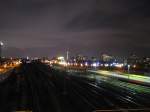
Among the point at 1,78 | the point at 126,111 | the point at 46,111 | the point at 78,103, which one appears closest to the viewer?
the point at 126,111

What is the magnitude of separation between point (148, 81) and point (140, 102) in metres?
29.0

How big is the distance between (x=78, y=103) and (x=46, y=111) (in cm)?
667

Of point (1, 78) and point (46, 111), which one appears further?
point (1, 78)

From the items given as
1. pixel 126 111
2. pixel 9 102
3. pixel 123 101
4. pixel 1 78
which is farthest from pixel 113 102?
pixel 1 78

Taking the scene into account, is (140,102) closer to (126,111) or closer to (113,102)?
(113,102)

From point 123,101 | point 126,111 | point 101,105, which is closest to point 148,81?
point 123,101

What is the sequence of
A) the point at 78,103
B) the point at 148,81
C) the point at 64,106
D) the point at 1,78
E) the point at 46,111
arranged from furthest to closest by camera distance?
1. the point at 1,78
2. the point at 148,81
3. the point at 78,103
4. the point at 64,106
5. the point at 46,111

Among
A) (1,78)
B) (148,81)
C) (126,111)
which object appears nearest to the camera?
(126,111)

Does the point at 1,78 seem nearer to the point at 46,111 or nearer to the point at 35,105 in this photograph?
the point at 35,105

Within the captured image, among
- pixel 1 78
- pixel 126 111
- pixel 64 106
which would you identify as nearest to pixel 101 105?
pixel 64 106

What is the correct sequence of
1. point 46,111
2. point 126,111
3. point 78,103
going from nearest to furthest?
point 126,111 < point 46,111 < point 78,103

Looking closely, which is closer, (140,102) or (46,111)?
(46,111)

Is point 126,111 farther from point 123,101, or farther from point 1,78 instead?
point 1,78

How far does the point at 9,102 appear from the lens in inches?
1521
